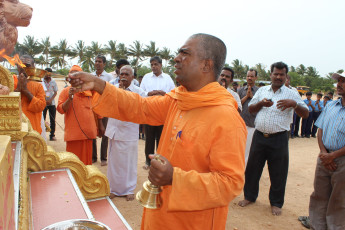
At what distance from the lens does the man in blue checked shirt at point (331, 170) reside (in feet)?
10.2

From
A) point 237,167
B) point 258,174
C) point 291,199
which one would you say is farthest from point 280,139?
point 237,167

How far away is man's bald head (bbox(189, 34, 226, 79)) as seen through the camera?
167 centimetres

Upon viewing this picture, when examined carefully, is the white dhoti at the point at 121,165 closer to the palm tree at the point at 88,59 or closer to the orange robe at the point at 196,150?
the orange robe at the point at 196,150

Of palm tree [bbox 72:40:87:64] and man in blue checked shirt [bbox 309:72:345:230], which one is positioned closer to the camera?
man in blue checked shirt [bbox 309:72:345:230]

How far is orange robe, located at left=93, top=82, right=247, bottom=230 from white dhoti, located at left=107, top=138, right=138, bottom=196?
2.31 m

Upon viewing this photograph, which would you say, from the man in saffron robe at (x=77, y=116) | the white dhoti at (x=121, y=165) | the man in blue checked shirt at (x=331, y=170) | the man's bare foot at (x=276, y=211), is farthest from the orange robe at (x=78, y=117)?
the man in blue checked shirt at (x=331, y=170)

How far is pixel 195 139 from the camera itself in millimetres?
1591

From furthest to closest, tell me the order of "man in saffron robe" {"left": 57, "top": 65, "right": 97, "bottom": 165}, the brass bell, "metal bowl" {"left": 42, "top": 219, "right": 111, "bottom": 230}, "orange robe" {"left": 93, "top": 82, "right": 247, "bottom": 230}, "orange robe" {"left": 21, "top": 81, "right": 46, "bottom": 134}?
1. "man in saffron robe" {"left": 57, "top": 65, "right": 97, "bottom": 165}
2. "orange robe" {"left": 21, "top": 81, "right": 46, "bottom": 134}
3. the brass bell
4. "orange robe" {"left": 93, "top": 82, "right": 247, "bottom": 230}
5. "metal bowl" {"left": 42, "top": 219, "right": 111, "bottom": 230}

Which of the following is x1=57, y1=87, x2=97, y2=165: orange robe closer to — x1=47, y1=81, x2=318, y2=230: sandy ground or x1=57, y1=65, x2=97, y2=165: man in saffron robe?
x1=57, y1=65, x2=97, y2=165: man in saffron robe

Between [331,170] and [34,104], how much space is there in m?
4.27

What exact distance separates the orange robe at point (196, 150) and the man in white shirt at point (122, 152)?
2.23 m

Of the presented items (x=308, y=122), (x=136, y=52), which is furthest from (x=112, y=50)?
(x=308, y=122)

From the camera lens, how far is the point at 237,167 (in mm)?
1453

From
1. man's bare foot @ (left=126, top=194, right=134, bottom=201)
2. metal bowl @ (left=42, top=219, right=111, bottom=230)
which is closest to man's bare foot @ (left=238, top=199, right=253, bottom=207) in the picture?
man's bare foot @ (left=126, top=194, right=134, bottom=201)
